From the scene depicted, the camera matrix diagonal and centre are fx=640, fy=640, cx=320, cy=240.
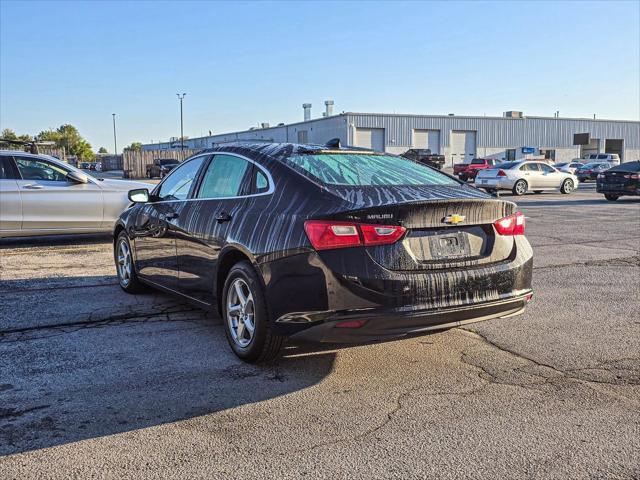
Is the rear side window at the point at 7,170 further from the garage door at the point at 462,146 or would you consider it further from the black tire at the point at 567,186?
the garage door at the point at 462,146

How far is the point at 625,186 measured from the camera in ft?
74.0

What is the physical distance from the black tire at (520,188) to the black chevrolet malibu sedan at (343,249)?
2339cm

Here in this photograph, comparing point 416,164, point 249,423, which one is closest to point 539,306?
point 416,164

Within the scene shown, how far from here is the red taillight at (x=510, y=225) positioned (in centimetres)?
443

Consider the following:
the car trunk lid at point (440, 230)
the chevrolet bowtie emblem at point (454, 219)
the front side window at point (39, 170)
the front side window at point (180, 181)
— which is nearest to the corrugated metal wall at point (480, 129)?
the front side window at point (39, 170)

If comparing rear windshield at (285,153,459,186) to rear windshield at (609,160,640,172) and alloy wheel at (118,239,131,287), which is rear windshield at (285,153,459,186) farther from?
rear windshield at (609,160,640,172)

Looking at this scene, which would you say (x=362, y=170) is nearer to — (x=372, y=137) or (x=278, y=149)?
(x=278, y=149)

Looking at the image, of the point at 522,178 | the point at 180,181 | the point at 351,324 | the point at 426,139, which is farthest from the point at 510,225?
the point at 426,139

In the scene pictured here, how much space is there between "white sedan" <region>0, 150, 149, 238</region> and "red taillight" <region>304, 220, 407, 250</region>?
7.87 metres

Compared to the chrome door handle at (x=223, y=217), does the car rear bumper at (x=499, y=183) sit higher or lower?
lower

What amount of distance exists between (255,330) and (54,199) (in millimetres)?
7494

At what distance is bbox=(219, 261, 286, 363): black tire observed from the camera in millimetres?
4215

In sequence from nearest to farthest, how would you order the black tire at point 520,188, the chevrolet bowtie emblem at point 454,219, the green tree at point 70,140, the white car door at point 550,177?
the chevrolet bowtie emblem at point 454,219 → the black tire at point 520,188 → the white car door at point 550,177 → the green tree at point 70,140

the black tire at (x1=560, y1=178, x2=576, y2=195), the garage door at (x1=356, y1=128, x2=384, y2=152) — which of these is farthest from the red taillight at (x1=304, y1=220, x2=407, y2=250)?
the garage door at (x1=356, y1=128, x2=384, y2=152)
